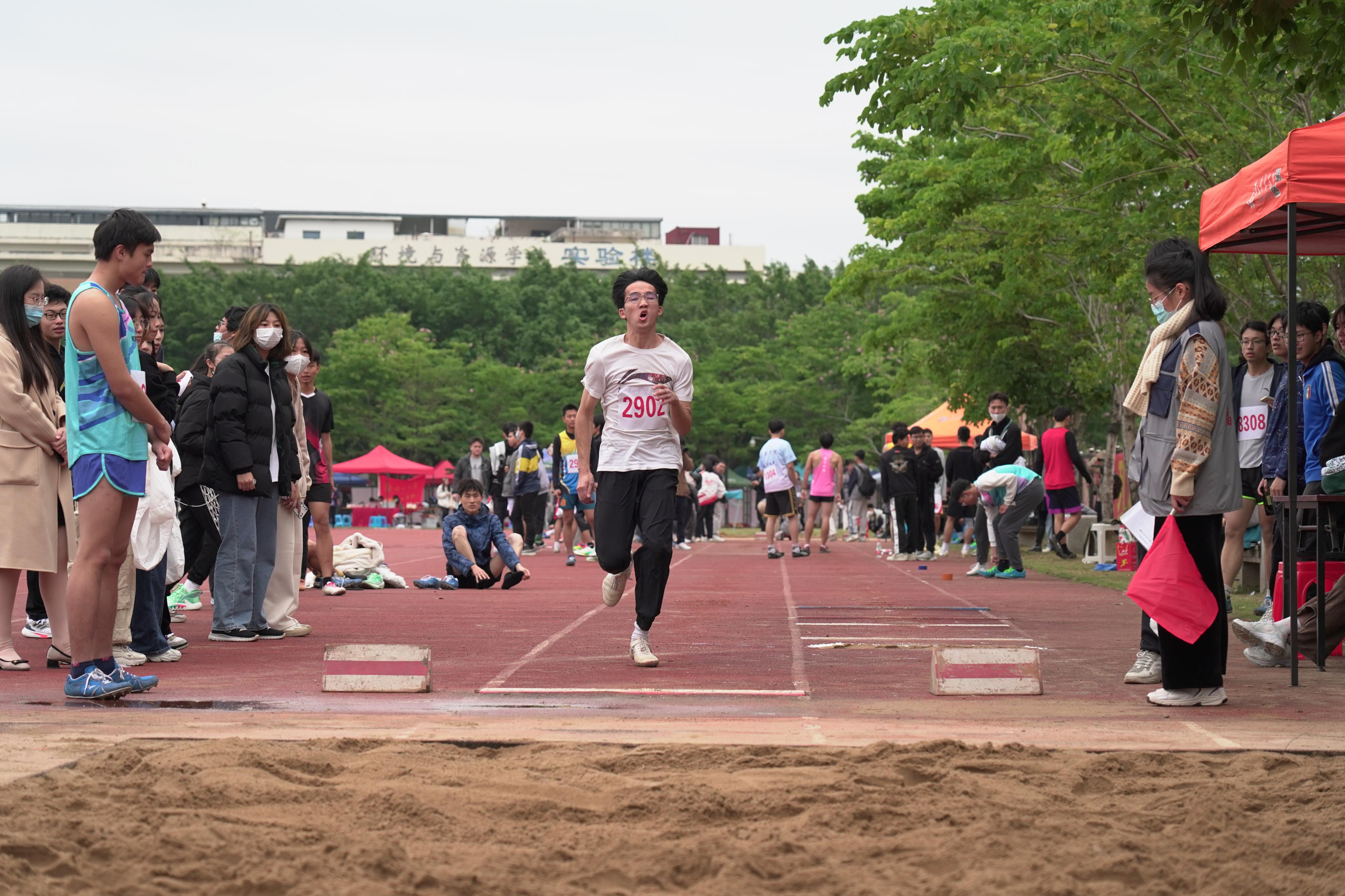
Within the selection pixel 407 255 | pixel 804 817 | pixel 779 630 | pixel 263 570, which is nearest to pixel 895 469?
pixel 779 630

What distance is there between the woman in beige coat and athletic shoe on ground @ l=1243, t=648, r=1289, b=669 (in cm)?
607

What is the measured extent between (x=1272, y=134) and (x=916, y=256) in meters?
10.7

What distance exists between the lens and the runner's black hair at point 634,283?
7730 mm

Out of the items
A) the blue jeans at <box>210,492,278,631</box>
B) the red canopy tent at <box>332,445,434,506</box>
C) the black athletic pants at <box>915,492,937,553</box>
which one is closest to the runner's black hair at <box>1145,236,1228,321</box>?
the blue jeans at <box>210,492,278,631</box>

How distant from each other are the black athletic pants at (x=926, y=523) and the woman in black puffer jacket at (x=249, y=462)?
41.4 feet

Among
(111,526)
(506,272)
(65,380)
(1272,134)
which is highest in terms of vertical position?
(506,272)

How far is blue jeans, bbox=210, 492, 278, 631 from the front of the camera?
339 inches

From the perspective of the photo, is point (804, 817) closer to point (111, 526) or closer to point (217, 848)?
point (217, 848)

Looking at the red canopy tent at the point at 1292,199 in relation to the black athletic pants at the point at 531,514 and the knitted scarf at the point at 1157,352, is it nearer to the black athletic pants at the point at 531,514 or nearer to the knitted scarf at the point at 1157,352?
the knitted scarf at the point at 1157,352

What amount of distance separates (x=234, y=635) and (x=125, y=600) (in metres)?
1.49

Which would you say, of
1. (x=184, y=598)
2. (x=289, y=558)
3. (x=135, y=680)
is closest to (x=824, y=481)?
(x=184, y=598)

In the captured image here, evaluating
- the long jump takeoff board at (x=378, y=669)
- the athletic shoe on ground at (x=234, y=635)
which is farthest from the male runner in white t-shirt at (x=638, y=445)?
the athletic shoe on ground at (x=234, y=635)

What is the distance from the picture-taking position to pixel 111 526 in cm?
609

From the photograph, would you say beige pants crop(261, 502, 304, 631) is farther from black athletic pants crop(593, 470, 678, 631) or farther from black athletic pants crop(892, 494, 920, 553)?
black athletic pants crop(892, 494, 920, 553)
